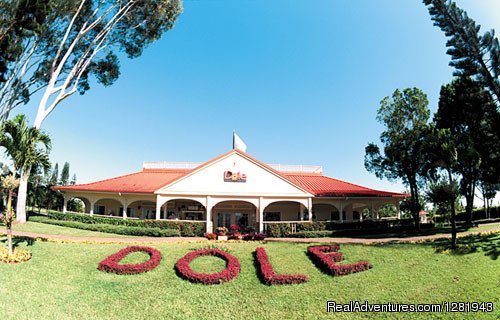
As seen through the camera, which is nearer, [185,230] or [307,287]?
[307,287]

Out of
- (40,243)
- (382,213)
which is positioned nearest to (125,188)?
(40,243)

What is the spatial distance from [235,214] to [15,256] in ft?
54.4

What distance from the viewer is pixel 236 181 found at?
23328mm

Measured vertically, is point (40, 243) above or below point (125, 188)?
below

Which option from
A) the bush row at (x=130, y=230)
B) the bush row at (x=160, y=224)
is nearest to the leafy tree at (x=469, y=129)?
the bush row at (x=160, y=224)

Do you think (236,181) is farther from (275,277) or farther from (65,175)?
(65,175)

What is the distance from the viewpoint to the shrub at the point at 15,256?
1159 centimetres

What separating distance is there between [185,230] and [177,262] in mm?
8731

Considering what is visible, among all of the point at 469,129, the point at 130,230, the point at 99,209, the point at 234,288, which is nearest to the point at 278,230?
the point at 130,230

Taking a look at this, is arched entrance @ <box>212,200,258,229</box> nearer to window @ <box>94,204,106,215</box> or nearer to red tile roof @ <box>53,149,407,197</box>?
red tile roof @ <box>53,149,407,197</box>

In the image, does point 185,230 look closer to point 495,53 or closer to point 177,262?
point 177,262

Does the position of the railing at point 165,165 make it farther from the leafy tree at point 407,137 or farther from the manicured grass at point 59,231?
the leafy tree at point 407,137

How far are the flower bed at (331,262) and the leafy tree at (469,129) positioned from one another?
1412cm

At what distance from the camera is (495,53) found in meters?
14.8
